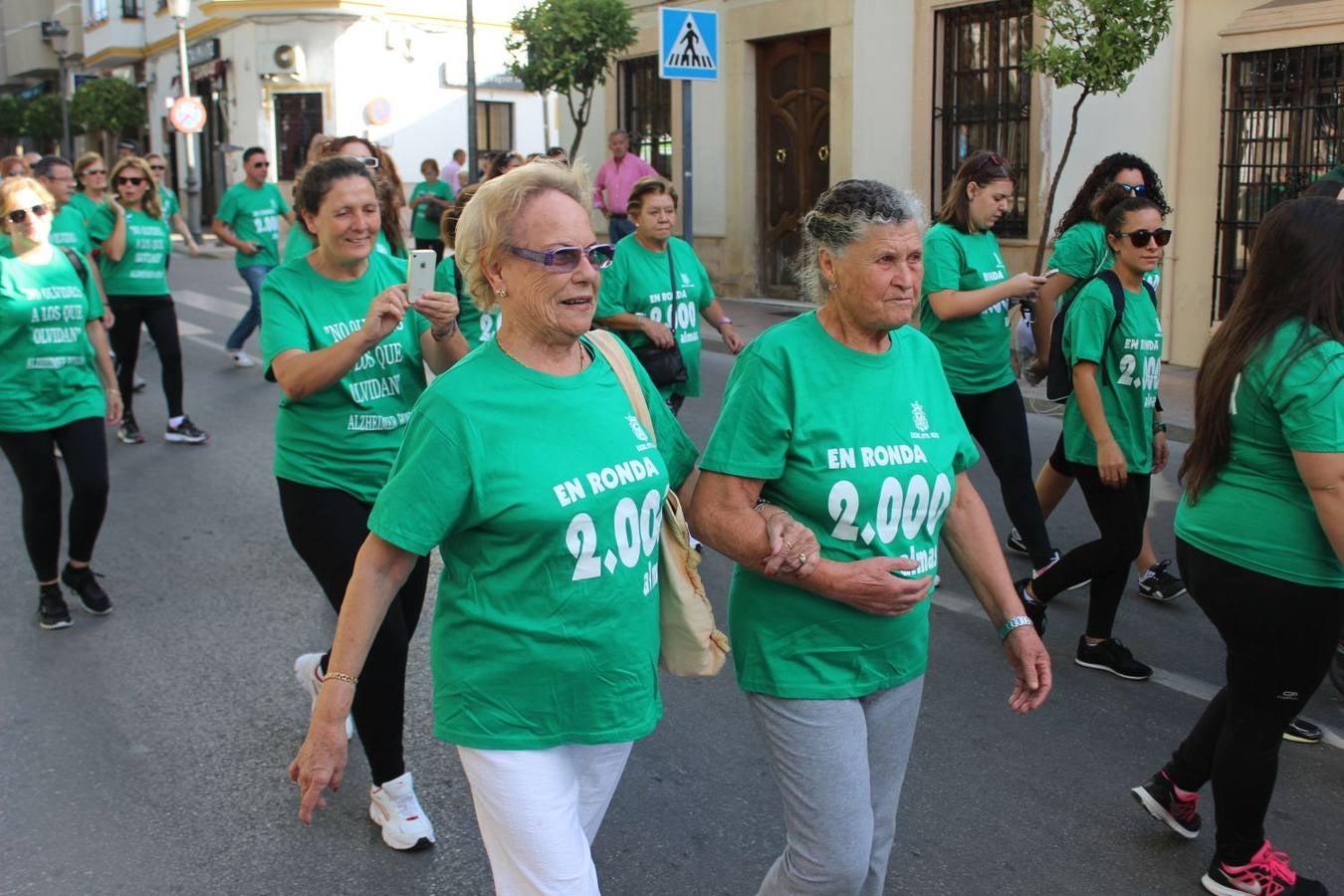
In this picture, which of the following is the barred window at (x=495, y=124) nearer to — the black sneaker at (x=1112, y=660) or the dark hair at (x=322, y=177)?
the black sneaker at (x=1112, y=660)

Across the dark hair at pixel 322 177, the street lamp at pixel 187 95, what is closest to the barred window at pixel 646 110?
the street lamp at pixel 187 95

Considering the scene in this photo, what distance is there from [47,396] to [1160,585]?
15.5 ft

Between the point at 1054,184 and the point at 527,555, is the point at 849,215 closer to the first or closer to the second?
the point at 527,555

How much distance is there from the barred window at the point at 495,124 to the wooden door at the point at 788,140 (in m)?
16.9

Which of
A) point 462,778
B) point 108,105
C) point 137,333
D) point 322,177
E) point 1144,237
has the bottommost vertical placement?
point 462,778

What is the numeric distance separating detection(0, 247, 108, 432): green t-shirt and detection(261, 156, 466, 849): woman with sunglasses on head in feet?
6.98

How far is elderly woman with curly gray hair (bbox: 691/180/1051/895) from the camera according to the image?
8.80ft

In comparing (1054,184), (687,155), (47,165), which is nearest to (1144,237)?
(1054,184)

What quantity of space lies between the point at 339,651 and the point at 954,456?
1.31 meters

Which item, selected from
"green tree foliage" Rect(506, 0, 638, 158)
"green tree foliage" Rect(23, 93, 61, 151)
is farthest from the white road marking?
"green tree foliage" Rect(23, 93, 61, 151)

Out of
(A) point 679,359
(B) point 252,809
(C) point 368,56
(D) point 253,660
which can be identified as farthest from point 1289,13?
(C) point 368,56

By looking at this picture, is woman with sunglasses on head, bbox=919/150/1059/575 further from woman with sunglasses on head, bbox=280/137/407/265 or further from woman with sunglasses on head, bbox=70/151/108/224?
woman with sunglasses on head, bbox=70/151/108/224

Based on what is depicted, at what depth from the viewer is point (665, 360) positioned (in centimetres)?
652

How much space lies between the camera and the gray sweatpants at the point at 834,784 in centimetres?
265
